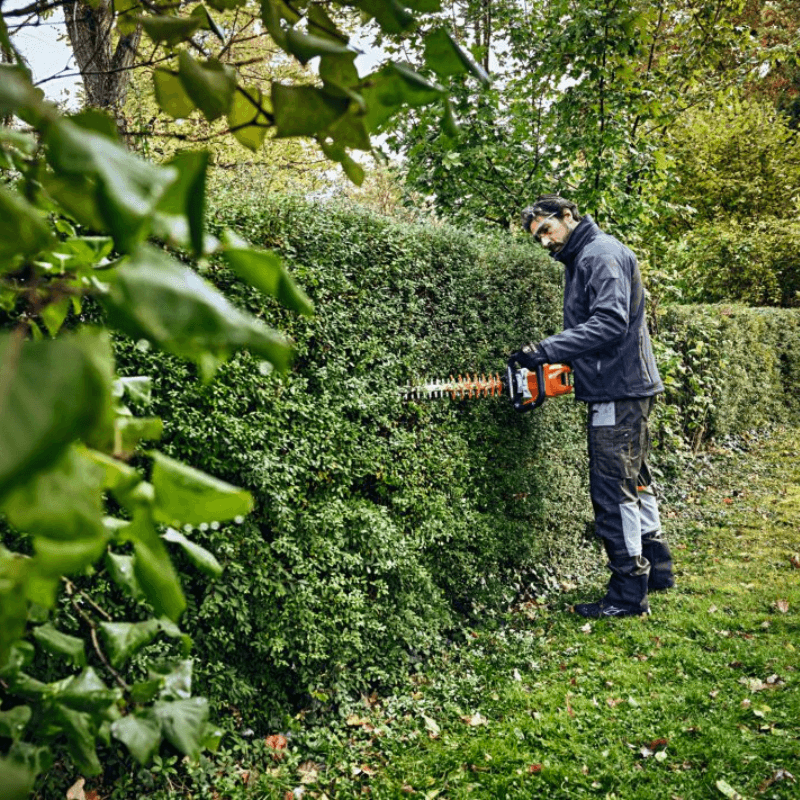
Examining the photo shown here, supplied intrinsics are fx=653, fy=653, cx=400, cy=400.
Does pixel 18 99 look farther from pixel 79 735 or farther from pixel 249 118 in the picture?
pixel 79 735

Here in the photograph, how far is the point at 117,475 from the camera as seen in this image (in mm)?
578

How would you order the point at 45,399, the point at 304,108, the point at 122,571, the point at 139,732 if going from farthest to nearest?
the point at 122,571 < the point at 139,732 < the point at 304,108 < the point at 45,399

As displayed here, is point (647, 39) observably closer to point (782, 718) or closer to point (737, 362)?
point (782, 718)

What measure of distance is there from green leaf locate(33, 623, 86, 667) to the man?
11.9 ft

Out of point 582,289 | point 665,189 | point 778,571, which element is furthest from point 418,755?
point 665,189

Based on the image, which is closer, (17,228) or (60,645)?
(17,228)

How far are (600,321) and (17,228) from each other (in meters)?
4.18

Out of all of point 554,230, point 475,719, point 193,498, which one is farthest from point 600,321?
point 193,498

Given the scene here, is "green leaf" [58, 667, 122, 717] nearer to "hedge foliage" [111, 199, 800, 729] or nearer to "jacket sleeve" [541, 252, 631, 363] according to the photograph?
"hedge foliage" [111, 199, 800, 729]

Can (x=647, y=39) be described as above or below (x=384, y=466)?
above

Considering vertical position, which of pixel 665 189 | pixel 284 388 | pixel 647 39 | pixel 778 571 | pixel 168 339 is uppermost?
pixel 647 39

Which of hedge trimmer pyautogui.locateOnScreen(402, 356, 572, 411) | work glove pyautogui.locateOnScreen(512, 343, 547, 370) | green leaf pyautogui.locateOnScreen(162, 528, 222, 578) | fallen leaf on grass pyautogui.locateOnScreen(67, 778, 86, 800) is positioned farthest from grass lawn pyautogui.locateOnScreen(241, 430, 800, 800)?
green leaf pyautogui.locateOnScreen(162, 528, 222, 578)

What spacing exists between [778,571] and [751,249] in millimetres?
9749

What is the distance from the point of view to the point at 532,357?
4273mm
